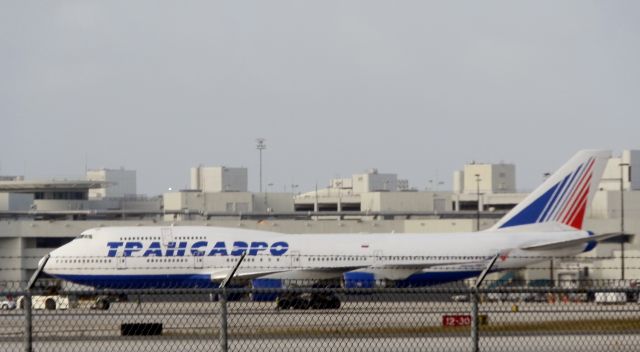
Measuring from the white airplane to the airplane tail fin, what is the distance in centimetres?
176

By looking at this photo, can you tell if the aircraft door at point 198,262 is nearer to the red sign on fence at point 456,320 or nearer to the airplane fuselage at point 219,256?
the airplane fuselage at point 219,256

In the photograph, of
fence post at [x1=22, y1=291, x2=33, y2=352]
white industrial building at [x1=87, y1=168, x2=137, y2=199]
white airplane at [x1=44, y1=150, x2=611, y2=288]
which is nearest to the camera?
fence post at [x1=22, y1=291, x2=33, y2=352]

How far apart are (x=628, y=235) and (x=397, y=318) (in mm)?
63790

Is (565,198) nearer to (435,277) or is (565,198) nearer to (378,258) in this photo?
(435,277)

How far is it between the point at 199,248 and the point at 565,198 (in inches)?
598

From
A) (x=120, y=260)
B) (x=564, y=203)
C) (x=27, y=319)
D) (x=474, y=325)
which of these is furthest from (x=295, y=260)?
(x=27, y=319)

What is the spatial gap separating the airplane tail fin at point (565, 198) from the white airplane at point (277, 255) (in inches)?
69.2

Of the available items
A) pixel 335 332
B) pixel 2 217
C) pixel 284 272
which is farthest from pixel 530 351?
pixel 2 217

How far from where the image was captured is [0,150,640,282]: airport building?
78688 millimetres

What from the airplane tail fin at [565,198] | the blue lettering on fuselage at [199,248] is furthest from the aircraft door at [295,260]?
the airplane tail fin at [565,198]

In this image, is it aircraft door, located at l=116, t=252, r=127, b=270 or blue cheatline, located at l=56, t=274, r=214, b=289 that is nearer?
blue cheatline, located at l=56, t=274, r=214, b=289

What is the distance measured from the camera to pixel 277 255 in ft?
163

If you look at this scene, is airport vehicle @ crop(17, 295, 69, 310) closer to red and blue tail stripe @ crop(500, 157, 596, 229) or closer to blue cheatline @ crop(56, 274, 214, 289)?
blue cheatline @ crop(56, 274, 214, 289)

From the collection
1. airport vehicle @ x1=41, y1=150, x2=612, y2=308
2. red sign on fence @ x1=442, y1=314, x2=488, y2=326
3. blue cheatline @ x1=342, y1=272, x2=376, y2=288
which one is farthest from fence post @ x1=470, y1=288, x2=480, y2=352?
blue cheatline @ x1=342, y1=272, x2=376, y2=288
